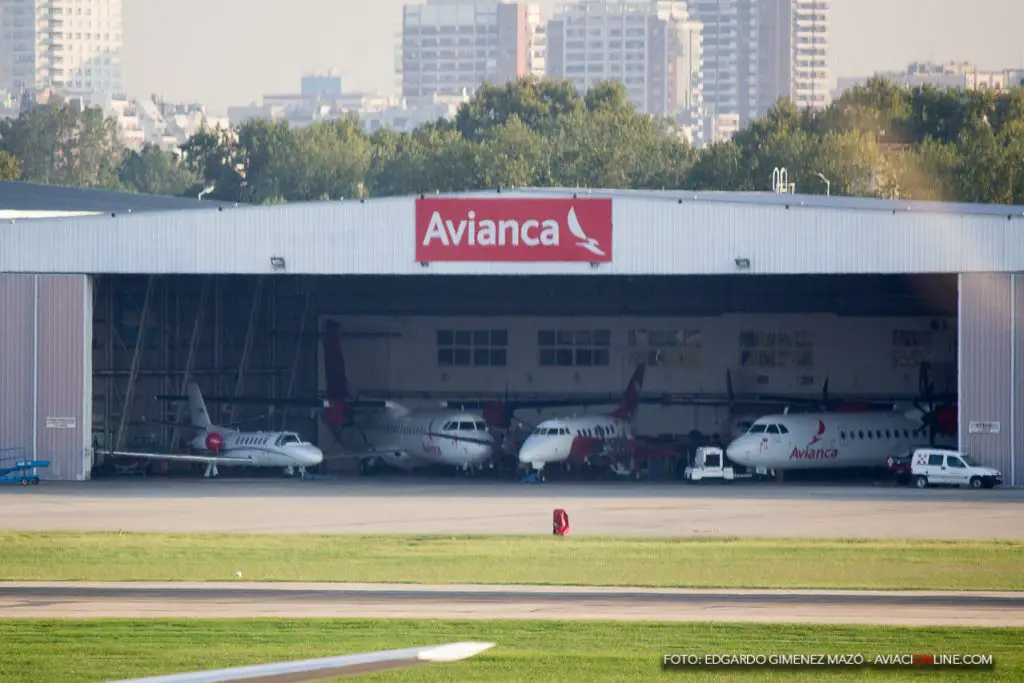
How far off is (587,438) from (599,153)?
63.0 meters

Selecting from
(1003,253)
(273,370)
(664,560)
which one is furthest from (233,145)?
(664,560)

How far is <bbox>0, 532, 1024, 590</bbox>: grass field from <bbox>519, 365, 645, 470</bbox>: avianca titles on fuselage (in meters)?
17.9

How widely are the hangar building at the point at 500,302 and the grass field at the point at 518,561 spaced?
15104 millimetres

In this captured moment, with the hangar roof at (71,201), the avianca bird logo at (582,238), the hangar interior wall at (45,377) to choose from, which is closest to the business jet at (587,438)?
the avianca bird logo at (582,238)

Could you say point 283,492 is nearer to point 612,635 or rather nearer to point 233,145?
point 612,635

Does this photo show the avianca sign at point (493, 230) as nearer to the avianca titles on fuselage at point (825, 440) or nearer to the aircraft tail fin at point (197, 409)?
the avianca titles on fuselage at point (825, 440)

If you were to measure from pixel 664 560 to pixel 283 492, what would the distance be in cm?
1900

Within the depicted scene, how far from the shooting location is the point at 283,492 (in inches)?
1902

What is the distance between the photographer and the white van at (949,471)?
47719 millimetres

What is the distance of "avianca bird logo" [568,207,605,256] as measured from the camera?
49250 millimetres

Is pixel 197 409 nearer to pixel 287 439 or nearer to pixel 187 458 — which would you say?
pixel 187 458

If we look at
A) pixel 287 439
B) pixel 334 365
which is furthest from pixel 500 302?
pixel 287 439

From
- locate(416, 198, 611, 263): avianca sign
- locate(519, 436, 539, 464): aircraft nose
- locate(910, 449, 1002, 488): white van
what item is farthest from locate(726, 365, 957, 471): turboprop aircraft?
locate(416, 198, 611, 263): avianca sign

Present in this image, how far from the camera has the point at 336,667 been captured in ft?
45.2
